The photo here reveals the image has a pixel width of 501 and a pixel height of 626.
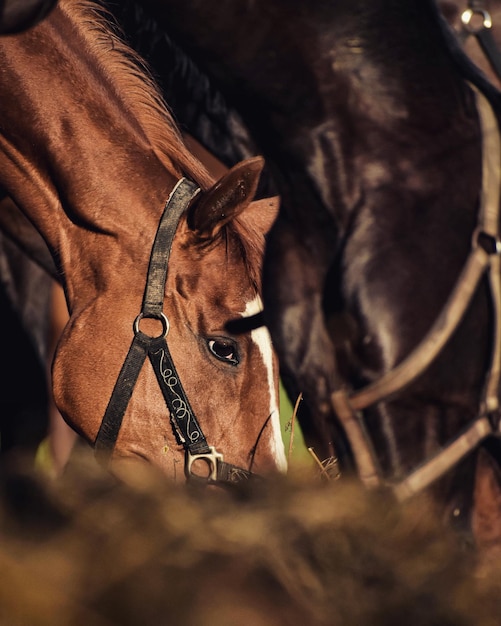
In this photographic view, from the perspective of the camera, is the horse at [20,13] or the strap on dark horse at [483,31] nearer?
the horse at [20,13]

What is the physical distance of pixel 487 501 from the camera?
5.35 ft

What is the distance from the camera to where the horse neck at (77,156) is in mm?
2744

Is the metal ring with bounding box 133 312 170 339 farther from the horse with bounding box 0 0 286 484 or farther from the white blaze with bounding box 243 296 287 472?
the white blaze with bounding box 243 296 287 472

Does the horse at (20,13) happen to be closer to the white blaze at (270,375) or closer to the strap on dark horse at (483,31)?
the strap on dark horse at (483,31)

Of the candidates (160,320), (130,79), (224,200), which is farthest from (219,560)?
(130,79)

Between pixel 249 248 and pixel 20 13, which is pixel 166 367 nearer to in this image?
pixel 249 248

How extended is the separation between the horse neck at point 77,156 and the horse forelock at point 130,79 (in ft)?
0.23

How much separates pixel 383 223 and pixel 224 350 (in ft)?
4.46

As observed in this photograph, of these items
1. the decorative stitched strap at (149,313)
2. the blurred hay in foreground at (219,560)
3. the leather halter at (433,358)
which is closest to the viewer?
the blurred hay in foreground at (219,560)

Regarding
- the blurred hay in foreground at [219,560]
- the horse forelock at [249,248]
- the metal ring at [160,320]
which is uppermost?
the blurred hay in foreground at [219,560]

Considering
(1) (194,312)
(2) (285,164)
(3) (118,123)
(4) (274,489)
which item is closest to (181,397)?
(1) (194,312)

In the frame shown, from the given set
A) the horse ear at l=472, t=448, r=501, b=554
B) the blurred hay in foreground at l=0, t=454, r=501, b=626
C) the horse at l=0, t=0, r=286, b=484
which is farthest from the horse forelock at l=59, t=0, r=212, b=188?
the blurred hay in foreground at l=0, t=454, r=501, b=626

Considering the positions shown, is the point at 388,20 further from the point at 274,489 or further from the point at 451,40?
the point at 274,489

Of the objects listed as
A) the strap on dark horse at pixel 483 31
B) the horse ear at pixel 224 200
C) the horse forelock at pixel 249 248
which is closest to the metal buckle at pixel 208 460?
the horse forelock at pixel 249 248
